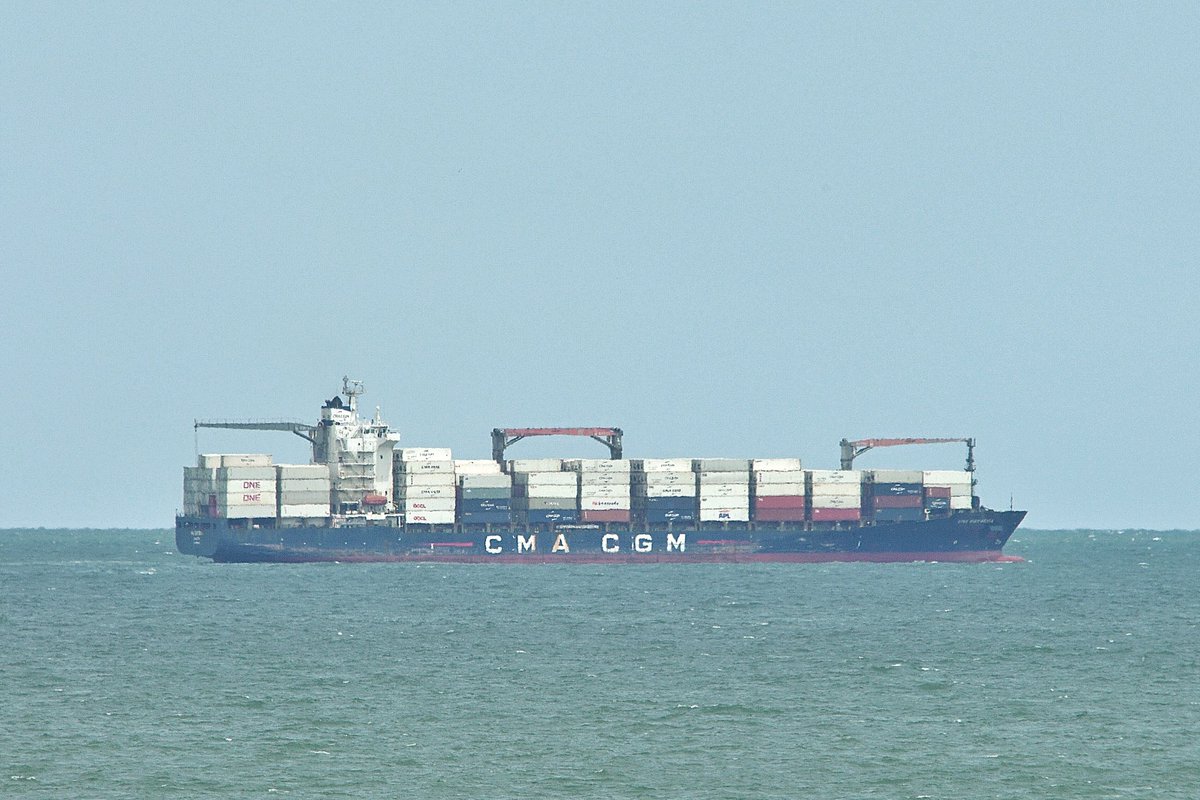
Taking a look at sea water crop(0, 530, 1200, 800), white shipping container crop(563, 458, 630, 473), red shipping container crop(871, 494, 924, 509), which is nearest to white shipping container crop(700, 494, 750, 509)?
white shipping container crop(563, 458, 630, 473)

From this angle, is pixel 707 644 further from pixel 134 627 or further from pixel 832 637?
pixel 134 627

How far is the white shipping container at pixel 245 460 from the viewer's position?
130000 millimetres

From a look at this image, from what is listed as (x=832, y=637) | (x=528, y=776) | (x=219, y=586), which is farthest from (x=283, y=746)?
(x=219, y=586)

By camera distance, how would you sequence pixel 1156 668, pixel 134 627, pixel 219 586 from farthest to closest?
pixel 219 586
pixel 134 627
pixel 1156 668

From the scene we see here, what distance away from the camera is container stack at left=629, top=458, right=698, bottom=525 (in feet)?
420

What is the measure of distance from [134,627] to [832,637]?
3120 cm

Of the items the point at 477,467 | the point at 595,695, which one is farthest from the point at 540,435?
the point at 595,695

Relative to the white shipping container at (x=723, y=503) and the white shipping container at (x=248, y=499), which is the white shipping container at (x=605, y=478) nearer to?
the white shipping container at (x=723, y=503)

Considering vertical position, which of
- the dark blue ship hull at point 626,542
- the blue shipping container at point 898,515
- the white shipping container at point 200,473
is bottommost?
the dark blue ship hull at point 626,542

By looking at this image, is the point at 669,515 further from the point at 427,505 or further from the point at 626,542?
the point at 427,505

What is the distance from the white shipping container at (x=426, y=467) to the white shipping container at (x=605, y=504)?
10024 millimetres

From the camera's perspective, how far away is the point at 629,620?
3310 inches

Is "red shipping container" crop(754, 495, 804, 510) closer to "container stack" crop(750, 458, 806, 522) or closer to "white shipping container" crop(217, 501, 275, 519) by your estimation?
"container stack" crop(750, 458, 806, 522)

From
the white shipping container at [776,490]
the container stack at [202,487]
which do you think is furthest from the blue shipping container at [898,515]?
the container stack at [202,487]
